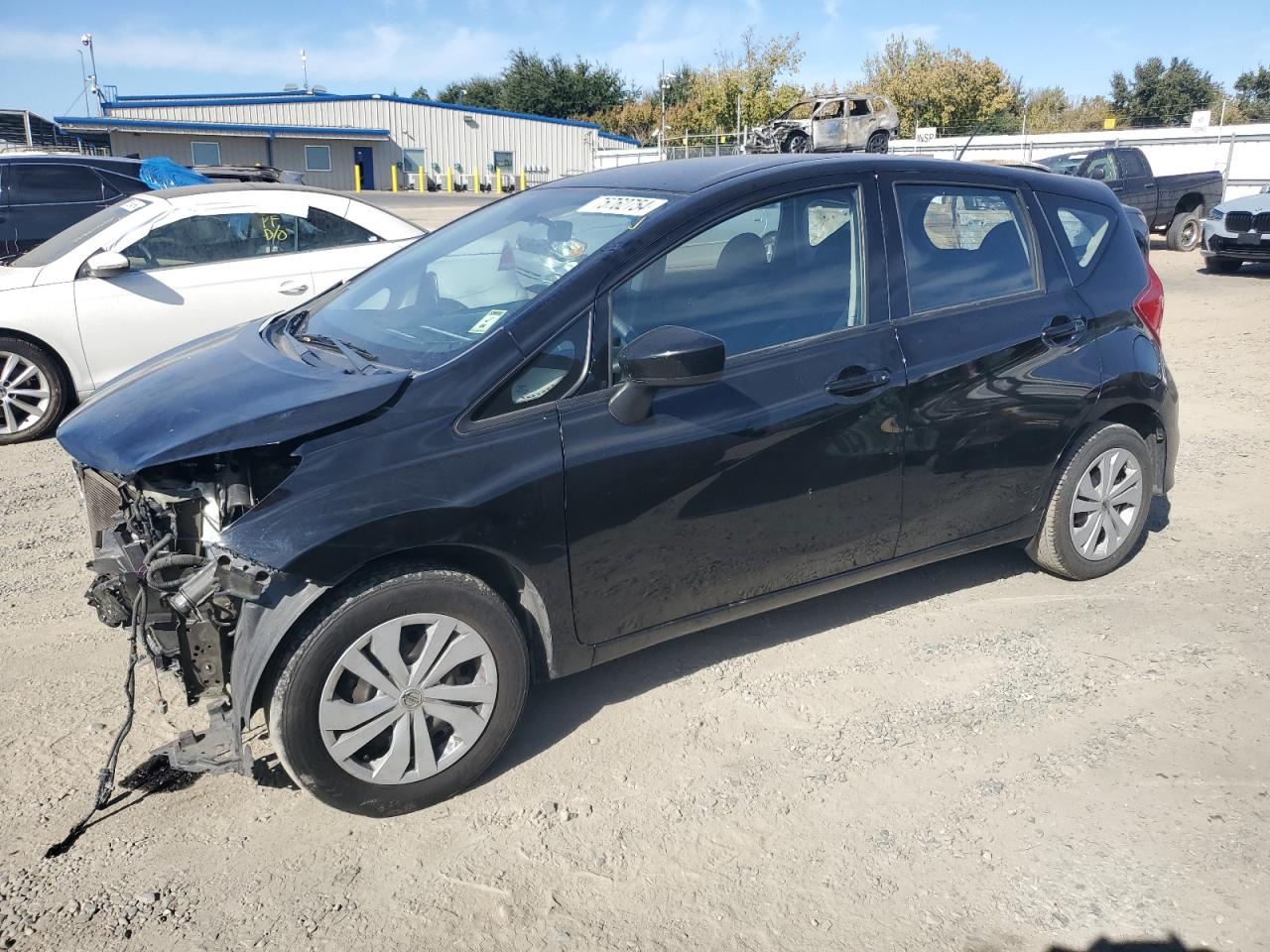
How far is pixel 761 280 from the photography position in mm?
3625

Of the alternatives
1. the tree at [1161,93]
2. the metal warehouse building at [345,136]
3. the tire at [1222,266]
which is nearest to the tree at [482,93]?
the metal warehouse building at [345,136]

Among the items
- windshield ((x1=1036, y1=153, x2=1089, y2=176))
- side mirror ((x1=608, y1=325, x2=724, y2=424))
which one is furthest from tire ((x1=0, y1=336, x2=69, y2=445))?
windshield ((x1=1036, y1=153, x2=1089, y2=176))

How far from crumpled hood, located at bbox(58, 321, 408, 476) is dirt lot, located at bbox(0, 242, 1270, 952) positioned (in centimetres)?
106

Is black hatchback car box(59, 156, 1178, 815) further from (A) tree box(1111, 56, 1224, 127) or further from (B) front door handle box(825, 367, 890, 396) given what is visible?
(A) tree box(1111, 56, 1224, 127)

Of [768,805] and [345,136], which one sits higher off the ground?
[345,136]

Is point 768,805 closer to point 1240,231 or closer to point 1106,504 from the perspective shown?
point 1106,504

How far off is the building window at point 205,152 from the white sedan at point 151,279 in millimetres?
50146

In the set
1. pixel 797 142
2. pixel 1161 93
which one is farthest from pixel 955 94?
pixel 797 142

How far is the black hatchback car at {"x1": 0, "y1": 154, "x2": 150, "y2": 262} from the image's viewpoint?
968 centimetres

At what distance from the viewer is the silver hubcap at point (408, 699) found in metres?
2.90

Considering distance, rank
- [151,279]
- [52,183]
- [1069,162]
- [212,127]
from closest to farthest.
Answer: [151,279], [52,183], [1069,162], [212,127]

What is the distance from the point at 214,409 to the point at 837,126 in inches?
1184

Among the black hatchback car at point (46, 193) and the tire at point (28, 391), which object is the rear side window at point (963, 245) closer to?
the tire at point (28, 391)

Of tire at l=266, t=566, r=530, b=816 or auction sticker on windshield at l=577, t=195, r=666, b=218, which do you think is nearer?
tire at l=266, t=566, r=530, b=816
